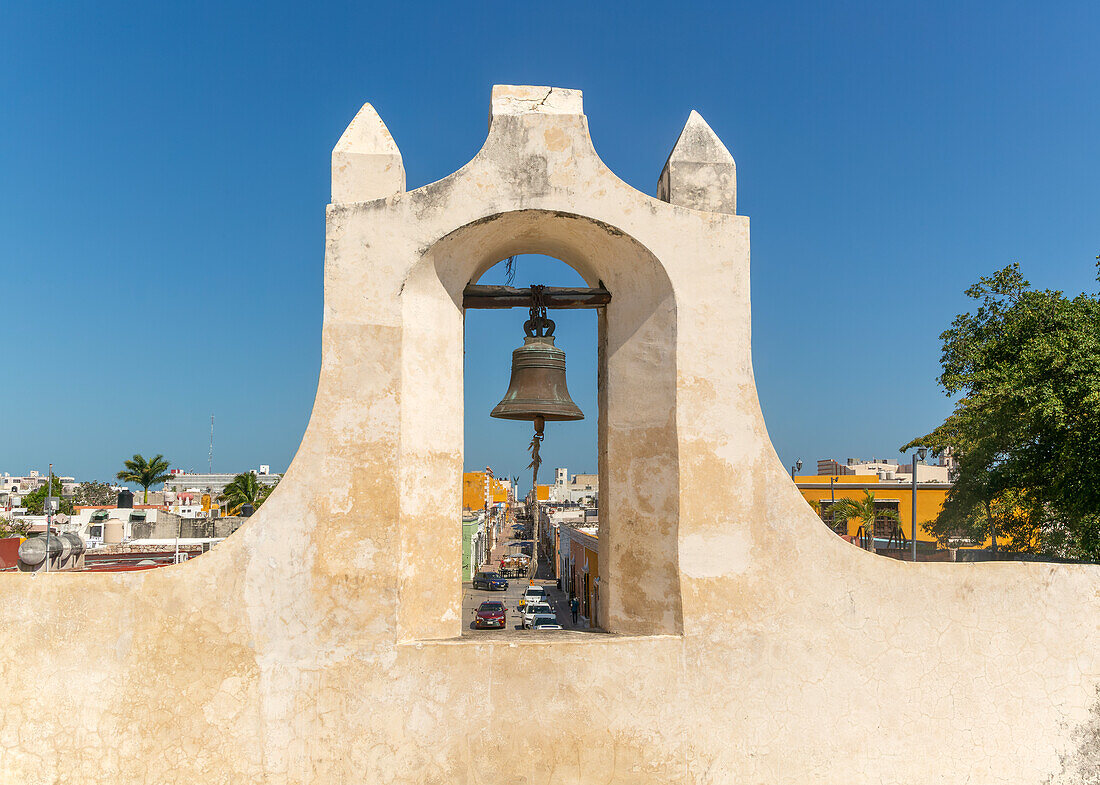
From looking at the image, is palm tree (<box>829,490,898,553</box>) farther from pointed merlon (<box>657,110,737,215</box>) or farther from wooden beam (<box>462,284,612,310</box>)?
pointed merlon (<box>657,110,737,215</box>)

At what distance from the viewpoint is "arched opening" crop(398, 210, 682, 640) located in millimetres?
4922

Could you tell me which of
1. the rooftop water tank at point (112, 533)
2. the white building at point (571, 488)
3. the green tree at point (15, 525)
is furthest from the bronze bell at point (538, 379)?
the white building at point (571, 488)

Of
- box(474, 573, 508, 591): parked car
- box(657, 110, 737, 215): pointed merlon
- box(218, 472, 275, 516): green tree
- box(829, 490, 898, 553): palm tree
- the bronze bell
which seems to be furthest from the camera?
box(218, 472, 275, 516): green tree

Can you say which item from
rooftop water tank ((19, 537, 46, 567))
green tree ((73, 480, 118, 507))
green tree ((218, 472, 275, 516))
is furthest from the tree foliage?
green tree ((73, 480, 118, 507))

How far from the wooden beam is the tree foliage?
8.07 m

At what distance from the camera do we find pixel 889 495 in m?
35.2

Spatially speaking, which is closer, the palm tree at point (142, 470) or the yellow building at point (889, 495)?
the yellow building at point (889, 495)

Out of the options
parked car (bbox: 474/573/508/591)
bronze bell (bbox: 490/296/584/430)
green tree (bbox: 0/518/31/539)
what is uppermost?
bronze bell (bbox: 490/296/584/430)

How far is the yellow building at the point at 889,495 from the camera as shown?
1260 inches

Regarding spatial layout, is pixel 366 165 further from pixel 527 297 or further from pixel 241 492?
pixel 241 492

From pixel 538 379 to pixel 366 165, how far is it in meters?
1.90

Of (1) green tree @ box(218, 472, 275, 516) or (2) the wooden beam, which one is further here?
(1) green tree @ box(218, 472, 275, 516)

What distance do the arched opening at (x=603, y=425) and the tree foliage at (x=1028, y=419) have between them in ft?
26.3

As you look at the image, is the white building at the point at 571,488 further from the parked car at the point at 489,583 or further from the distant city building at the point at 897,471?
the parked car at the point at 489,583
